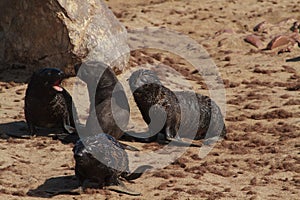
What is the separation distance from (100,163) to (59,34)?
16.9ft

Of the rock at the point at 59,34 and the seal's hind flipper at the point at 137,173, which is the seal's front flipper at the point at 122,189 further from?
the rock at the point at 59,34

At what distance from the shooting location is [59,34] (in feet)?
43.5

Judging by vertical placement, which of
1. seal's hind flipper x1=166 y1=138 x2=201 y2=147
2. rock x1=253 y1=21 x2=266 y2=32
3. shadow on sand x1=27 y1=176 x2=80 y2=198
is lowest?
shadow on sand x1=27 y1=176 x2=80 y2=198

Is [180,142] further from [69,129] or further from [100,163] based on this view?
[100,163]

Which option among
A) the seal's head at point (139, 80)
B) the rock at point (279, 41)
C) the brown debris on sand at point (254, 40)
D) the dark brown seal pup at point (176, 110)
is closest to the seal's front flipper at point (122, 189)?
the dark brown seal pup at point (176, 110)

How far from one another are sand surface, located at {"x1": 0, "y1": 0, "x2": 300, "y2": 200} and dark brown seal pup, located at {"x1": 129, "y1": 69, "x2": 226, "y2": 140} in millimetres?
311

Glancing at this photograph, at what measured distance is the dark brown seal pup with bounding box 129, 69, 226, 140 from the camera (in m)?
11.3

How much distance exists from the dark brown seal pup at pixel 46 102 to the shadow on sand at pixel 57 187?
6.89 ft

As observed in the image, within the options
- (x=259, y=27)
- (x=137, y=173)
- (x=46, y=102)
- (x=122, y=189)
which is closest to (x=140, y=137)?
(x=46, y=102)

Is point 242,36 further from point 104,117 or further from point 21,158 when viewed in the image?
point 21,158

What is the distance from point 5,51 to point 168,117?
4029 mm

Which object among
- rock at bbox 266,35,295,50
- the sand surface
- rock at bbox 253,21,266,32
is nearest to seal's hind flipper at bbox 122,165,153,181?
the sand surface

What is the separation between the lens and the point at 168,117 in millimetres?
11297

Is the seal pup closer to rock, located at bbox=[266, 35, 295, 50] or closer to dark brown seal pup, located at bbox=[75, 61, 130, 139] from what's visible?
dark brown seal pup, located at bbox=[75, 61, 130, 139]
